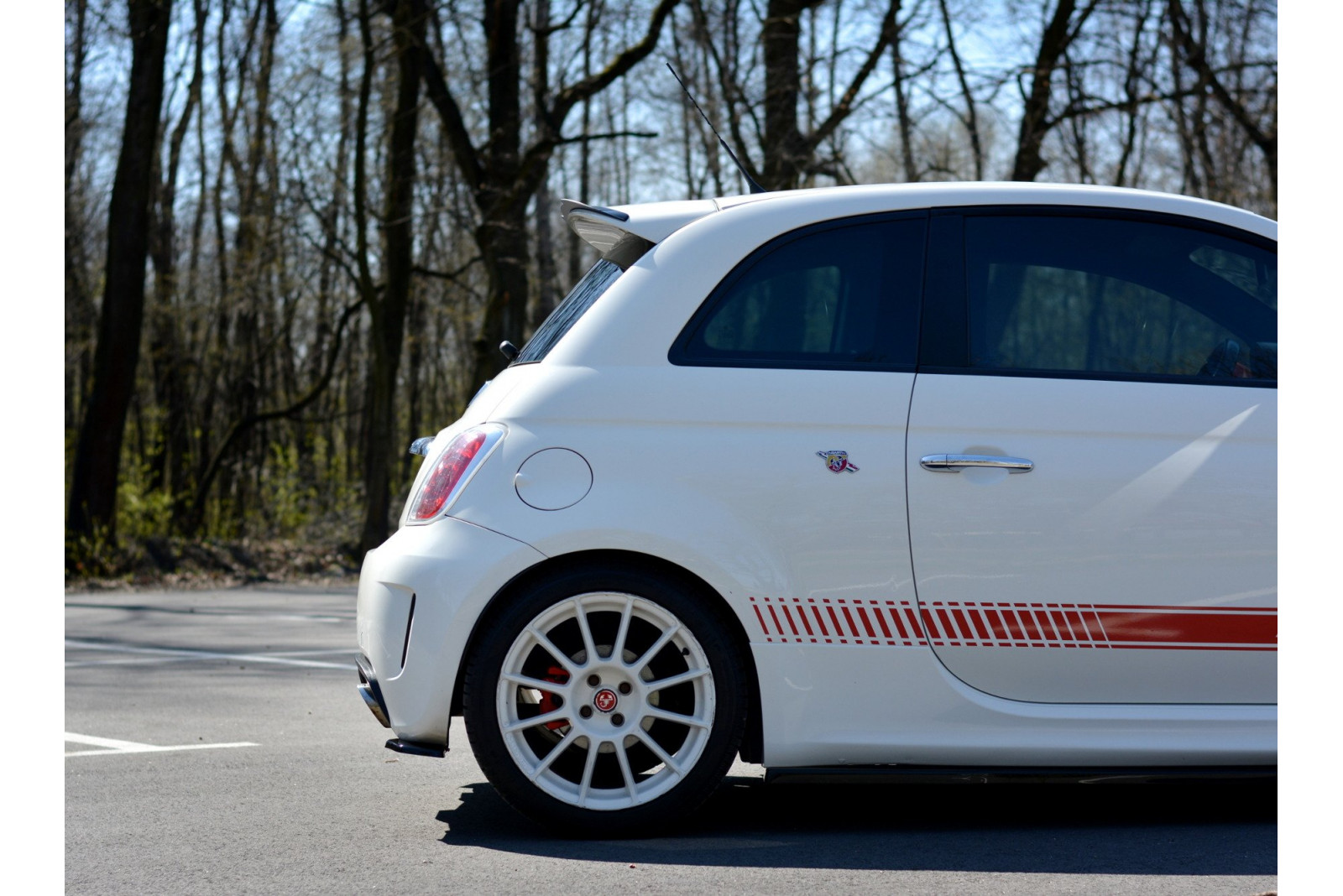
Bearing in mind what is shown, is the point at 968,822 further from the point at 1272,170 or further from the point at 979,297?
the point at 1272,170

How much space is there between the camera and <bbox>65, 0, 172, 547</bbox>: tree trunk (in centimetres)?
1738

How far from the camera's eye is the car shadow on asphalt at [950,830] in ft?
12.5

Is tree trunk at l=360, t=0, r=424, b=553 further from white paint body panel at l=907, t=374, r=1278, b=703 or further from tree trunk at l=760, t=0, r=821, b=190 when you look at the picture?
white paint body panel at l=907, t=374, r=1278, b=703

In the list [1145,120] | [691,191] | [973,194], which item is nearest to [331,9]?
[691,191]

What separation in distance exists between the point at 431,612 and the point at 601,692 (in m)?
0.52

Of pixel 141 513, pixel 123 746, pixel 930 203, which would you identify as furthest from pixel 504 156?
pixel 930 203

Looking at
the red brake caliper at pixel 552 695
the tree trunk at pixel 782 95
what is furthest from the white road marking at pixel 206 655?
the tree trunk at pixel 782 95

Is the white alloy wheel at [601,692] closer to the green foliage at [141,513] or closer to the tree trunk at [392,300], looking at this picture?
the tree trunk at [392,300]

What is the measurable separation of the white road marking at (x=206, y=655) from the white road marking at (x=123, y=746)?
2.56 meters

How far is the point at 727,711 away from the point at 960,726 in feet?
2.13

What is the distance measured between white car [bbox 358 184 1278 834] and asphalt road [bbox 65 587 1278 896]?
8.7 inches

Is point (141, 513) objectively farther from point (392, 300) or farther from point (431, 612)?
point (431, 612)

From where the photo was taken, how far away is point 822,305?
4.25 m

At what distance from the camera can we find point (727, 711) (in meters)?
4.04
